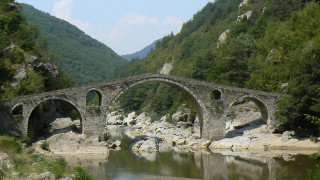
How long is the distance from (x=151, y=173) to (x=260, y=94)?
15.1 m

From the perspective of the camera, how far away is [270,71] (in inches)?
1487

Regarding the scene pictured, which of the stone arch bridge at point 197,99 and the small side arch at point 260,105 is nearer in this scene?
the stone arch bridge at point 197,99

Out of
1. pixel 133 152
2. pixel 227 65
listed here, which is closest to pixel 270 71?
pixel 227 65

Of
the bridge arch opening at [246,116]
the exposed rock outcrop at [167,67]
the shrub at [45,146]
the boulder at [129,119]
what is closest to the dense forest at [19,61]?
the shrub at [45,146]

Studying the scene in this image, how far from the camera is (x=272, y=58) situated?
4078 cm

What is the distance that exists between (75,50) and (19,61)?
73.3 metres

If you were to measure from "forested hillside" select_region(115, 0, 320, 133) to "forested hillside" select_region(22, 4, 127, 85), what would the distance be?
2562 cm

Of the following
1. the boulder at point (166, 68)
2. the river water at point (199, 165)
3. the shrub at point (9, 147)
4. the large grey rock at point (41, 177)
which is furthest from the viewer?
the boulder at point (166, 68)

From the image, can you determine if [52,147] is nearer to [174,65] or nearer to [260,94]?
[260,94]

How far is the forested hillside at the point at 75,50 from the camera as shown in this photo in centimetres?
9156

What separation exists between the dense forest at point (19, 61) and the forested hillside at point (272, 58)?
19307mm

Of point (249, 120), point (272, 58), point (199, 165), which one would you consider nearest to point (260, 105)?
point (249, 120)

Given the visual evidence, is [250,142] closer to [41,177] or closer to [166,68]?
[41,177]

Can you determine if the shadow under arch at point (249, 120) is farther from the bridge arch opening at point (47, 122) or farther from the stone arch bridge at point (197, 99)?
the bridge arch opening at point (47, 122)
